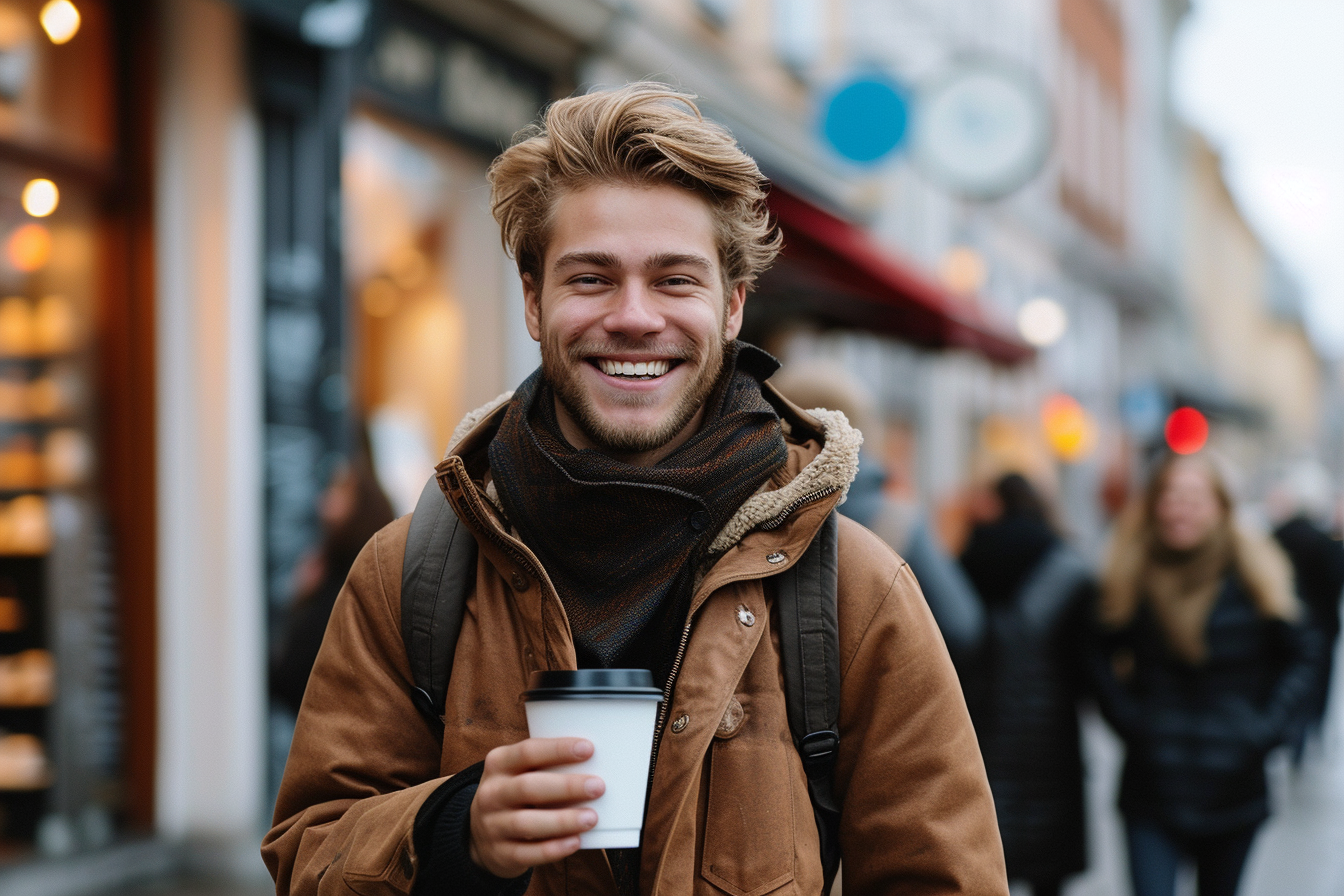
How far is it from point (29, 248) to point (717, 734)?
517cm

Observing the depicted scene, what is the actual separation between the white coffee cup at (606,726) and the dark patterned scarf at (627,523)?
1.02ft

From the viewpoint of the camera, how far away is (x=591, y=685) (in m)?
1.52

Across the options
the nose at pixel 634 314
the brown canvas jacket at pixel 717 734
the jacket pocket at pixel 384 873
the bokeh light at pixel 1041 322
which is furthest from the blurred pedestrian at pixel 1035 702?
the bokeh light at pixel 1041 322

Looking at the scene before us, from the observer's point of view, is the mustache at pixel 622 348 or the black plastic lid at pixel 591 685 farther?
the mustache at pixel 622 348

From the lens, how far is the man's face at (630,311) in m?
1.91

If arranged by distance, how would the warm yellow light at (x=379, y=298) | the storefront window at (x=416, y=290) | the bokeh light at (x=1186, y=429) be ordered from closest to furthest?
the storefront window at (x=416, y=290)
the warm yellow light at (x=379, y=298)
the bokeh light at (x=1186, y=429)

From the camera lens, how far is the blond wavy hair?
75.1 inches

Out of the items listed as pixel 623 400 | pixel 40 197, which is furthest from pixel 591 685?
pixel 40 197

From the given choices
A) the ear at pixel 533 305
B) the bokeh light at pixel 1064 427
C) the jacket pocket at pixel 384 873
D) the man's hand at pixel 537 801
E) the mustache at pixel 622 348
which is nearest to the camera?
the man's hand at pixel 537 801

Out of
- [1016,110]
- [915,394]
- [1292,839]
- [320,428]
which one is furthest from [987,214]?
[320,428]

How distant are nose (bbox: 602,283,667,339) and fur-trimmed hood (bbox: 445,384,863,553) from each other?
290mm

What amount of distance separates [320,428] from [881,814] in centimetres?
517

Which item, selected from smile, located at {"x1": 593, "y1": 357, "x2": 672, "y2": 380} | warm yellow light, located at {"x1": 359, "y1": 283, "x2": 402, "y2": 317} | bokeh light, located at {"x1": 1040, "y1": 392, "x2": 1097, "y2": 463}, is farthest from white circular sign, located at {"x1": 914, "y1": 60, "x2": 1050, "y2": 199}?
bokeh light, located at {"x1": 1040, "y1": 392, "x2": 1097, "y2": 463}

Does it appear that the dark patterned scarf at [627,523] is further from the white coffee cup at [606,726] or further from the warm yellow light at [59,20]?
the warm yellow light at [59,20]
